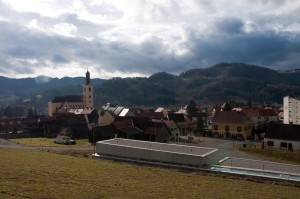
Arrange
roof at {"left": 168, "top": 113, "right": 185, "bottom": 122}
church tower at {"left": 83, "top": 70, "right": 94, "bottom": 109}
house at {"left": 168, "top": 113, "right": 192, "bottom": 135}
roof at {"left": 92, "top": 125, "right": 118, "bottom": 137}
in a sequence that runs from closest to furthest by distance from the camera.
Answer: roof at {"left": 92, "top": 125, "right": 118, "bottom": 137}, house at {"left": 168, "top": 113, "right": 192, "bottom": 135}, roof at {"left": 168, "top": 113, "right": 185, "bottom": 122}, church tower at {"left": 83, "top": 70, "right": 94, "bottom": 109}

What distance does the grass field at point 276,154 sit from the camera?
1590 inches

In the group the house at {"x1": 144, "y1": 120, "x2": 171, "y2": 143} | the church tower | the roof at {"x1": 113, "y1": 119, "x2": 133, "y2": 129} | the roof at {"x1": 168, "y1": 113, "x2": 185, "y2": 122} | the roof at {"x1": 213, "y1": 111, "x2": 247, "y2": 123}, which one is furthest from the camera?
the church tower

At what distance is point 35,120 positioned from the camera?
240 ft

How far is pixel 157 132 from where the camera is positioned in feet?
180

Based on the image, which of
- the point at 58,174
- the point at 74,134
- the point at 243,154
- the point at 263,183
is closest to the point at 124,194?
the point at 58,174

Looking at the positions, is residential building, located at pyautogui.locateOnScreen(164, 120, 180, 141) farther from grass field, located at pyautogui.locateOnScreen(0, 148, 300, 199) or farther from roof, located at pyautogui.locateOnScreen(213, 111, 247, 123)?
grass field, located at pyautogui.locateOnScreen(0, 148, 300, 199)

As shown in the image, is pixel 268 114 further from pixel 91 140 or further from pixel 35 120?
pixel 35 120

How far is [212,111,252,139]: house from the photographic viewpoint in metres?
61.4

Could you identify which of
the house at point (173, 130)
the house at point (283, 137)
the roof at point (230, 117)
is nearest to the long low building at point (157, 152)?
the house at point (283, 137)

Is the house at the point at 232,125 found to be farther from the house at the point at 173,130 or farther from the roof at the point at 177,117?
the roof at the point at 177,117

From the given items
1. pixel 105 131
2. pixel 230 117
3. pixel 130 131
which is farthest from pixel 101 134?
pixel 230 117

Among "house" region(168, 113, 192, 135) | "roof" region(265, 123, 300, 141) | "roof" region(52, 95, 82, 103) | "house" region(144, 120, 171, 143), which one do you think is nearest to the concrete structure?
"roof" region(265, 123, 300, 141)

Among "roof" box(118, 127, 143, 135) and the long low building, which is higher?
"roof" box(118, 127, 143, 135)

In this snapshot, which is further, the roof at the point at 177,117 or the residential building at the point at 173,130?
the roof at the point at 177,117
